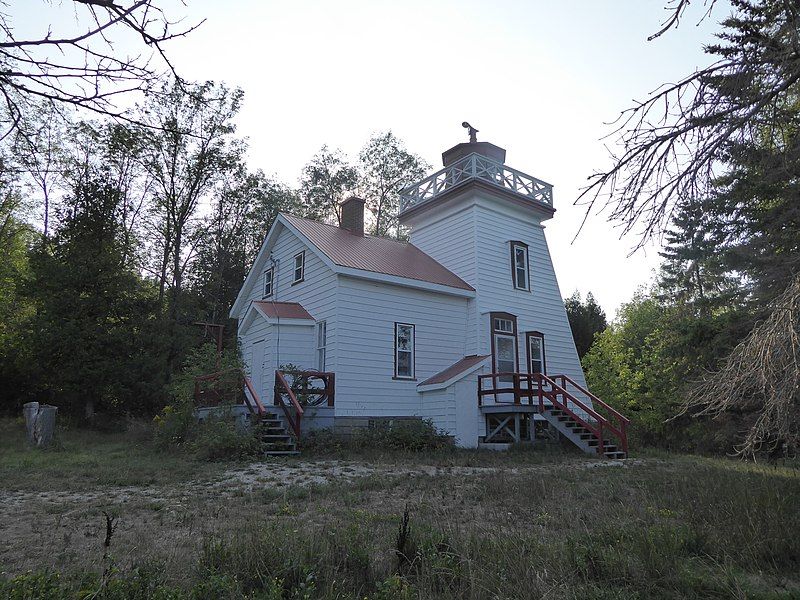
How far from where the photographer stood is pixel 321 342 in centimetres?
1812

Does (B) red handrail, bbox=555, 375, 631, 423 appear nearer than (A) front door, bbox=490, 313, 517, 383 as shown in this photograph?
Yes

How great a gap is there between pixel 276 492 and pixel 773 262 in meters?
12.6

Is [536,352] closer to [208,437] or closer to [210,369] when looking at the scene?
[210,369]

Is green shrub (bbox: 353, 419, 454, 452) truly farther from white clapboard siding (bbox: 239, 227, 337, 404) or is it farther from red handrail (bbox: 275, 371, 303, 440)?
white clapboard siding (bbox: 239, 227, 337, 404)

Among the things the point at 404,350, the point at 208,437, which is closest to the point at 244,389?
the point at 208,437

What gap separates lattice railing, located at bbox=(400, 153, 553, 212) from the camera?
69.4 ft

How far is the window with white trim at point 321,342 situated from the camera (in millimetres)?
17922

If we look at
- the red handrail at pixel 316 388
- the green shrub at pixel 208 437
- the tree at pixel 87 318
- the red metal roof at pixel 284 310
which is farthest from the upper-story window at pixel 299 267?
the tree at pixel 87 318

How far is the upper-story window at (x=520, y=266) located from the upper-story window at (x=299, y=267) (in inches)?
297

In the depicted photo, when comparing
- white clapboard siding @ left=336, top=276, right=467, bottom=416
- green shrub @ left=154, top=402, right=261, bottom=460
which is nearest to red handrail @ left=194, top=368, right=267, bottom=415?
green shrub @ left=154, top=402, right=261, bottom=460

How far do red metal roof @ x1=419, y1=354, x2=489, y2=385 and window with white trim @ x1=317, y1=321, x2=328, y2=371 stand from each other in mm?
3250

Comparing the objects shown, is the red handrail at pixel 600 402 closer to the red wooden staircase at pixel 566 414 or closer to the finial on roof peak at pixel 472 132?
the red wooden staircase at pixel 566 414

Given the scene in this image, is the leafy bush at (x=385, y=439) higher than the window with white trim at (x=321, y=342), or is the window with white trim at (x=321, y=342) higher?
the window with white trim at (x=321, y=342)

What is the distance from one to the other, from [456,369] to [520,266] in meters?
5.50
